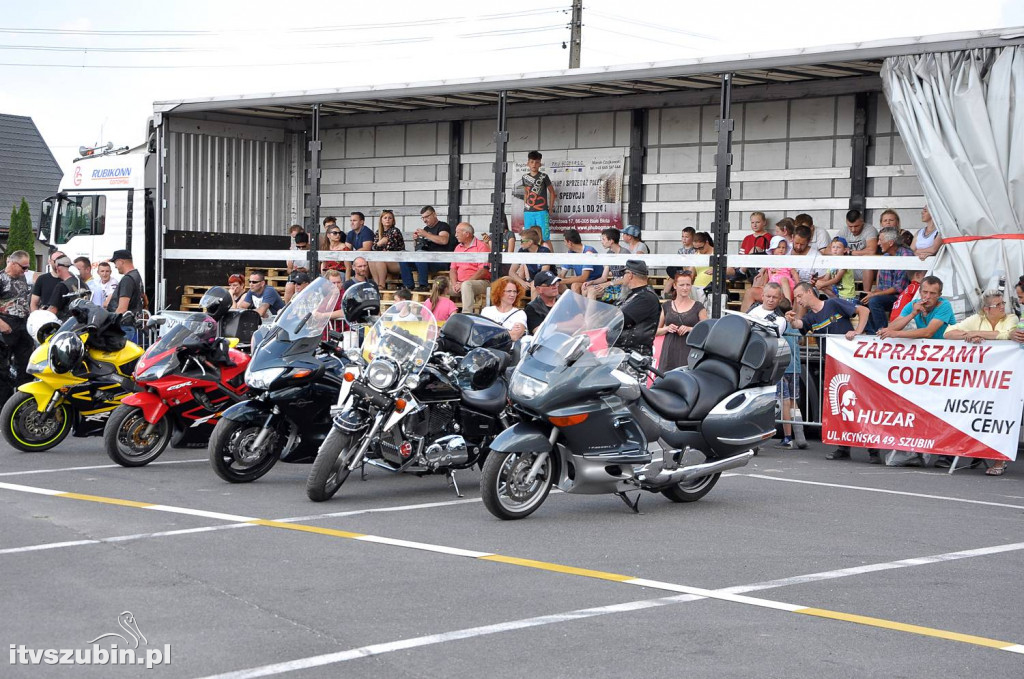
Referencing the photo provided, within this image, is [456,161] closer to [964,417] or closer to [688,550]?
[964,417]

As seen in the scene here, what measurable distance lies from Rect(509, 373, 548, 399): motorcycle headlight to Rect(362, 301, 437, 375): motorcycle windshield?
100 centimetres

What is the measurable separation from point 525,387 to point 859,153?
32.0 feet

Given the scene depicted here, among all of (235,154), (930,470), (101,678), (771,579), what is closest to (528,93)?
(235,154)

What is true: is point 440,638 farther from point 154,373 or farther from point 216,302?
point 216,302

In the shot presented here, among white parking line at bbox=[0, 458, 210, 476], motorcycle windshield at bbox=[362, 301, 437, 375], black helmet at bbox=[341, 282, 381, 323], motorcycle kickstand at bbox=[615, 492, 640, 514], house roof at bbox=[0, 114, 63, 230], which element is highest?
house roof at bbox=[0, 114, 63, 230]

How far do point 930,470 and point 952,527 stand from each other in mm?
3521

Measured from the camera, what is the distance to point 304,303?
1010 centimetres

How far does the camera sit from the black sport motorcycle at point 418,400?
8961 mm

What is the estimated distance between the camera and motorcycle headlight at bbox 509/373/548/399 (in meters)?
8.33

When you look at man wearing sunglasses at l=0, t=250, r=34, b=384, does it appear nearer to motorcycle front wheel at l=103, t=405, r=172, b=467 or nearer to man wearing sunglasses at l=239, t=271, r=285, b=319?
man wearing sunglasses at l=239, t=271, r=285, b=319

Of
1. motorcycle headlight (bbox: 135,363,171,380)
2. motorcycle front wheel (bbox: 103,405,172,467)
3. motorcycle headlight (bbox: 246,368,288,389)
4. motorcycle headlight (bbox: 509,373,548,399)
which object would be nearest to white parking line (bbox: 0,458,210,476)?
motorcycle front wheel (bbox: 103,405,172,467)

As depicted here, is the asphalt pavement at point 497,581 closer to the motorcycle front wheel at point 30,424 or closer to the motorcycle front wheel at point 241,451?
the motorcycle front wheel at point 241,451

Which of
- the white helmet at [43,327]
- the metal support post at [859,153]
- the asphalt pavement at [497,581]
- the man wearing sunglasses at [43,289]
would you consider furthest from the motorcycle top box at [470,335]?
the metal support post at [859,153]

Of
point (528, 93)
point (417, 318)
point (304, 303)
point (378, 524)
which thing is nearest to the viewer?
point (378, 524)
